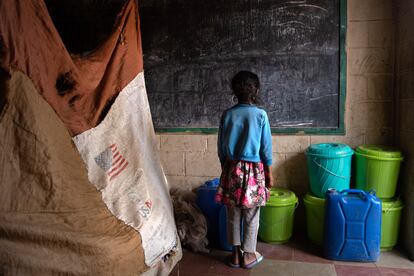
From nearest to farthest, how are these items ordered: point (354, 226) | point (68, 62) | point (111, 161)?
1. point (68, 62)
2. point (111, 161)
3. point (354, 226)

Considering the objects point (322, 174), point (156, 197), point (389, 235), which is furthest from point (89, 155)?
point (389, 235)

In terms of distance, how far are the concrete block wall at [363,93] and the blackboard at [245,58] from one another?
87 millimetres

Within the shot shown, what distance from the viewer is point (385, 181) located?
9.11ft

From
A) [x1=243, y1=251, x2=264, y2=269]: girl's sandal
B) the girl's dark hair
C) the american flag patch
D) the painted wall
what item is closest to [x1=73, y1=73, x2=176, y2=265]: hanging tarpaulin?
the american flag patch

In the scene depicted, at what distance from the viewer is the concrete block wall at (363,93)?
295cm

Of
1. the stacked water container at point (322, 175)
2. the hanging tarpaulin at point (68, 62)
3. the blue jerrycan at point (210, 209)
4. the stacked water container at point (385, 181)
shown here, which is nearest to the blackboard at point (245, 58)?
the stacked water container at point (322, 175)

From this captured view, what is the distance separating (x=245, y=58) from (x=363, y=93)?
1073mm

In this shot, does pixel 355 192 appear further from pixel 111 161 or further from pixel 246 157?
pixel 111 161

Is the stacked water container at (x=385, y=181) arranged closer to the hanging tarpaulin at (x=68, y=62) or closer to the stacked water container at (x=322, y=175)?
the stacked water container at (x=322, y=175)

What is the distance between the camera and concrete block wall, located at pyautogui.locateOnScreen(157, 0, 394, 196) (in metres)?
2.95

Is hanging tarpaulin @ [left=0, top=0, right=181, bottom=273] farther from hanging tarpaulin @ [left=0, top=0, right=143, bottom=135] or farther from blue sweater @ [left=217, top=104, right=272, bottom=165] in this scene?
blue sweater @ [left=217, top=104, right=272, bottom=165]

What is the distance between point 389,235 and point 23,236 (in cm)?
263

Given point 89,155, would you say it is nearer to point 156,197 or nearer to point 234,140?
point 156,197

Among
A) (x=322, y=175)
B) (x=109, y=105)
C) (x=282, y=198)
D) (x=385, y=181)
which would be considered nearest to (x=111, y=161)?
(x=109, y=105)
